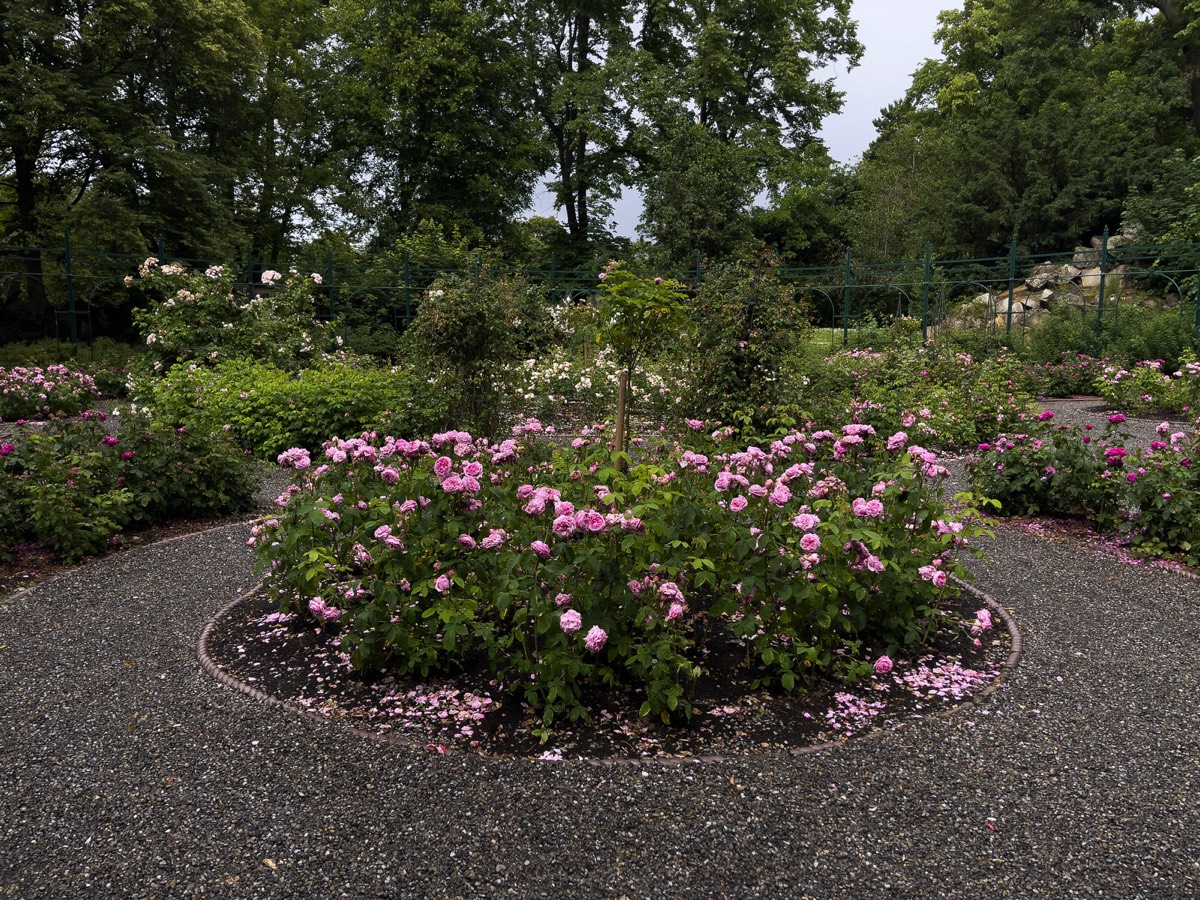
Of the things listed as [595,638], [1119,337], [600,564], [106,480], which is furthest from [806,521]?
[1119,337]

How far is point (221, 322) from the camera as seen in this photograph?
10523 mm

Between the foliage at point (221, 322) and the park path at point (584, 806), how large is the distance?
730 cm

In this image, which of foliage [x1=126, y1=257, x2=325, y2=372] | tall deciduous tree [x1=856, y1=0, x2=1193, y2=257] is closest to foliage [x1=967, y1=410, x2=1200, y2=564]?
foliage [x1=126, y1=257, x2=325, y2=372]

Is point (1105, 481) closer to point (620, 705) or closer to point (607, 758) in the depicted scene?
point (620, 705)

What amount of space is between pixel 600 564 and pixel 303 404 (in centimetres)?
584

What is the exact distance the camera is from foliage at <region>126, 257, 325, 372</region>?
33.1ft

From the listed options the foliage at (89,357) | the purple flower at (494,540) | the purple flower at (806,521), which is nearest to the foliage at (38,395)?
the foliage at (89,357)


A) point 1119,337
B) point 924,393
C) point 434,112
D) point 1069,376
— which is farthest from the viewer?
point 434,112

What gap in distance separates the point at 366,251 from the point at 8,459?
60.0 feet

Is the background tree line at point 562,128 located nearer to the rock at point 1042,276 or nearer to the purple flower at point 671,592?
the rock at point 1042,276

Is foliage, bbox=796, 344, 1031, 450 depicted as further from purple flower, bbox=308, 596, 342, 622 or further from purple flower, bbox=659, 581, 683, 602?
purple flower, bbox=308, 596, 342, 622

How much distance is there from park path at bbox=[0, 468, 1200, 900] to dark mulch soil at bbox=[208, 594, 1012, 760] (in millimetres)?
101

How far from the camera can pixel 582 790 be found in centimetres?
252

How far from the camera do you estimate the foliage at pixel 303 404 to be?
7488 millimetres
